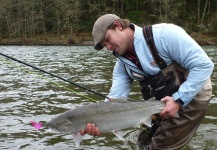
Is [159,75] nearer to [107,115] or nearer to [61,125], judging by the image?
[107,115]

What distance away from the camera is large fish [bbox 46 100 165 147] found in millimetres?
4684

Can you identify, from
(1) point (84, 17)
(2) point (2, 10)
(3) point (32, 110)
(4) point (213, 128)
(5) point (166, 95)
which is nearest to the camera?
(5) point (166, 95)

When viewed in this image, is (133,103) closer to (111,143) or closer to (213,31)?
(111,143)

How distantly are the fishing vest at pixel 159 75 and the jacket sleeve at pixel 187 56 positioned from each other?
147 millimetres

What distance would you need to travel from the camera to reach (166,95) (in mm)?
5008

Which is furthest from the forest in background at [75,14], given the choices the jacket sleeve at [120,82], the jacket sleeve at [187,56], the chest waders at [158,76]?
the jacket sleeve at [187,56]

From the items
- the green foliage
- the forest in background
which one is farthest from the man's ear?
the green foliage

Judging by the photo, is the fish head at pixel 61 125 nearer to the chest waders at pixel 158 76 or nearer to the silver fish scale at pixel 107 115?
the silver fish scale at pixel 107 115

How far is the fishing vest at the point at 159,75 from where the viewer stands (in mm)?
4734

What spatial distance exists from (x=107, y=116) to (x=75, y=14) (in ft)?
193

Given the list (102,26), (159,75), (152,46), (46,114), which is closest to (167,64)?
(159,75)

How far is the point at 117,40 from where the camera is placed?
4691 millimetres

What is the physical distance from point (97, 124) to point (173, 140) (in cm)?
125

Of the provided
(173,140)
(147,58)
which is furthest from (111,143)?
(147,58)
